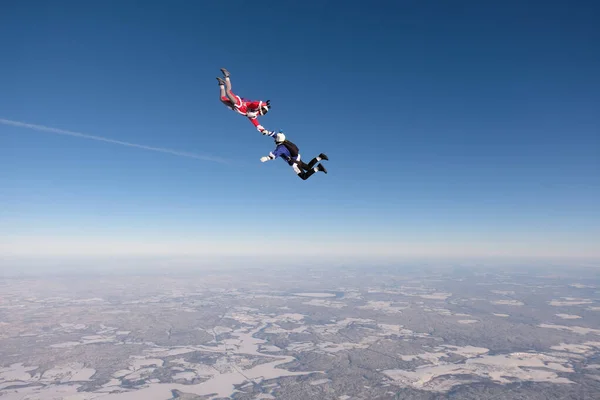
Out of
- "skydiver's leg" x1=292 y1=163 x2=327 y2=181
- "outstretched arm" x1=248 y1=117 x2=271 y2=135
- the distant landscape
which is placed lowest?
the distant landscape

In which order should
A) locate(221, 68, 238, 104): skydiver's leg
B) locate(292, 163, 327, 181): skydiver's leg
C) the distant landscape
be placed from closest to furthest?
locate(221, 68, 238, 104): skydiver's leg
locate(292, 163, 327, 181): skydiver's leg
the distant landscape

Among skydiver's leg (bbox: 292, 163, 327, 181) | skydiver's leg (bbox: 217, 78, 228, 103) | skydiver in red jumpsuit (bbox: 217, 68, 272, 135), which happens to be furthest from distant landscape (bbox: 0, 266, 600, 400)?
skydiver's leg (bbox: 217, 78, 228, 103)

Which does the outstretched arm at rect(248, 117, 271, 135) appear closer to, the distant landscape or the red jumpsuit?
the red jumpsuit

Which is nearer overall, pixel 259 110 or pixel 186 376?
pixel 259 110

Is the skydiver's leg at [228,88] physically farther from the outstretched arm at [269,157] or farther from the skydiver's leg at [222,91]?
the outstretched arm at [269,157]

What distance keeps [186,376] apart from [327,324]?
99949 millimetres

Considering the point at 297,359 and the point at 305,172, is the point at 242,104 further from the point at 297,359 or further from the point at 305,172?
the point at 297,359

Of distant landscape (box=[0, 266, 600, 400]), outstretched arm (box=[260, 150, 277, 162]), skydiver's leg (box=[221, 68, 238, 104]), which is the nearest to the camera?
skydiver's leg (box=[221, 68, 238, 104])

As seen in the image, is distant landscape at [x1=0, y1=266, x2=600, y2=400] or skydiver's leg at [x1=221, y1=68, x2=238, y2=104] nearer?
skydiver's leg at [x1=221, y1=68, x2=238, y2=104]

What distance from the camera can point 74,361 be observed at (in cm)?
12925

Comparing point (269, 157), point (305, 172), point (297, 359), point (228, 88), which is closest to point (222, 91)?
point (228, 88)

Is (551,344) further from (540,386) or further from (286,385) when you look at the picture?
(286,385)

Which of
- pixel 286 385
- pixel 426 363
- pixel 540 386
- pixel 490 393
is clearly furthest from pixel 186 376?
pixel 540 386

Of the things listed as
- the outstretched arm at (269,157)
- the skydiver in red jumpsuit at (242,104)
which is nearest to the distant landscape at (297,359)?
the outstretched arm at (269,157)
